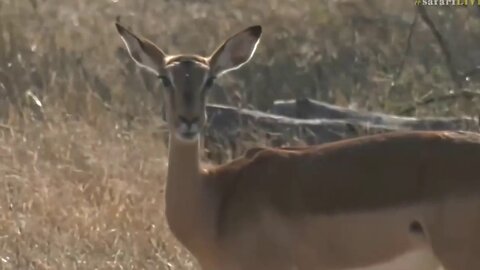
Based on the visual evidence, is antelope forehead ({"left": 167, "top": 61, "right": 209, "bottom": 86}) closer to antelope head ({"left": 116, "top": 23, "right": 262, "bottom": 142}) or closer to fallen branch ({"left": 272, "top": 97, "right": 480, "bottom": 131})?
antelope head ({"left": 116, "top": 23, "right": 262, "bottom": 142})

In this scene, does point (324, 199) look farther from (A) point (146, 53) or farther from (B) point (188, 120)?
(A) point (146, 53)

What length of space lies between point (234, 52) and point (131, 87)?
4626mm

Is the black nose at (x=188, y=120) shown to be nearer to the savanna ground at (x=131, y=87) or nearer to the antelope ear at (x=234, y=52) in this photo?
the antelope ear at (x=234, y=52)

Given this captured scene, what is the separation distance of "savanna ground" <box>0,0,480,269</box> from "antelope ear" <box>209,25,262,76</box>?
3.81 ft

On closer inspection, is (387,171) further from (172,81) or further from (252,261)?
(172,81)

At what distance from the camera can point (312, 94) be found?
11539mm

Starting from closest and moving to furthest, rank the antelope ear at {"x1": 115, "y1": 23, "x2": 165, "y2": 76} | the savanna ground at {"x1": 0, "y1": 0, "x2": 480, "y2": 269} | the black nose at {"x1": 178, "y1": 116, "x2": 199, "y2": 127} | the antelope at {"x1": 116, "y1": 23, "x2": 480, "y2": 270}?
the antelope at {"x1": 116, "y1": 23, "x2": 480, "y2": 270}, the black nose at {"x1": 178, "y1": 116, "x2": 199, "y2": 127}, the antelope ear at {"x1": 115, "y1": 23, "x2": 165, "y2": 76}, the savanna ground at {"x1": 0, "y1": 0, "x2": 480, "y2": 269}

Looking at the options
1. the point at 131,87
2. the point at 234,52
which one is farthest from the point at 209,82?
the point at 131,87

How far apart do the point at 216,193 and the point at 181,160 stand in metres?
0.22

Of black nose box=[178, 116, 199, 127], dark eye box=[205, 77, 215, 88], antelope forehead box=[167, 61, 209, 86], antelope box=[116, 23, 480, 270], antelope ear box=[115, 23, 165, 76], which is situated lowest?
antelope box=[116, 23, 480, 270]

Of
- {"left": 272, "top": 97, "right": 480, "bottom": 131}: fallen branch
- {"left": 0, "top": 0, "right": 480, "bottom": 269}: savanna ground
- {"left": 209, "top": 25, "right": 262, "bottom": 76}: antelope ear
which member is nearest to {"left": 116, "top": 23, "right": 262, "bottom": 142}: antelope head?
{"left": 209, "top": 25, "right": 262, "bottom": 76}: antelope ear

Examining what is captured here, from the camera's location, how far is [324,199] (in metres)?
6.08

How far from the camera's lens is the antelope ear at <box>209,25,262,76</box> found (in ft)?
21.9

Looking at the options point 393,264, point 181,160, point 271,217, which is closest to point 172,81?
point 181,160
